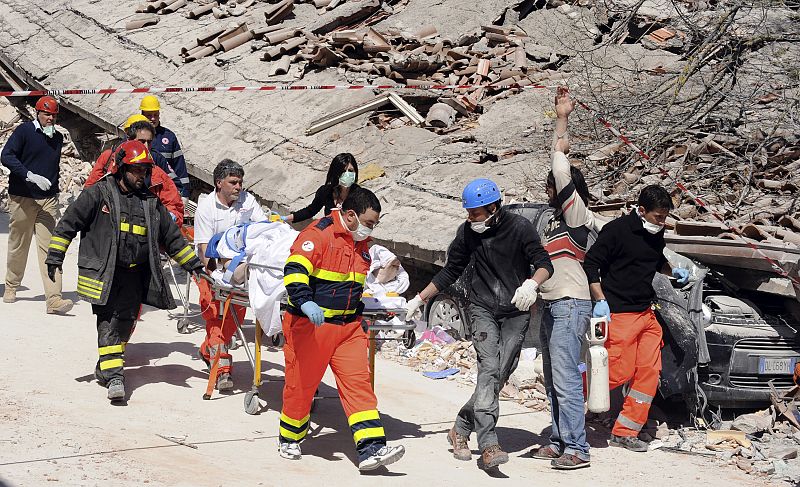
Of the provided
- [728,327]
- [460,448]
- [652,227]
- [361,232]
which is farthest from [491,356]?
[728,327]

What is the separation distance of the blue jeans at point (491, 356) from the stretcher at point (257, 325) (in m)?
0.60

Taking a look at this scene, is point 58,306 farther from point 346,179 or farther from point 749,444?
point 749,444

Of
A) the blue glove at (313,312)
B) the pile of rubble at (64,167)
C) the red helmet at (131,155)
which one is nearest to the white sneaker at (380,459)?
the blue glove at (313,312)

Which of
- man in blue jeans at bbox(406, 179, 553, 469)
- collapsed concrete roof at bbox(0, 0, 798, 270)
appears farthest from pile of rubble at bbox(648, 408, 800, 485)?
collapsed concrete roof at bbox(0, 0, 798, 270)

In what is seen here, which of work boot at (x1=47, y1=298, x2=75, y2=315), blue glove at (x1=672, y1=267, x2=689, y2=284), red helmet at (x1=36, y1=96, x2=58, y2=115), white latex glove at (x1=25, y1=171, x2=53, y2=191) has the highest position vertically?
red helmet at (x1=36, y1=96, x2=58, y2=115)

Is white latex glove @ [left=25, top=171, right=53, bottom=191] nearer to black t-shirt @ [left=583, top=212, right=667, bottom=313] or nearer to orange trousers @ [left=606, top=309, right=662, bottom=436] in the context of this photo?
black t-shirt @ [left=583, top=212, right=667, bottom=313]

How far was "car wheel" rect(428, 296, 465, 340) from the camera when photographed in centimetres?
1109

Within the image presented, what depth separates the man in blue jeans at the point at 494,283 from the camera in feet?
24.1

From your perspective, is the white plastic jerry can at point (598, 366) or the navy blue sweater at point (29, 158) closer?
the white plastic jerry can at point (598, 366)

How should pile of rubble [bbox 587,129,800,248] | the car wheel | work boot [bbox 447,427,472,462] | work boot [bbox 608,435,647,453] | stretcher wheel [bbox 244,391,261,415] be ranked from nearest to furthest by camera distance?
work boot [bbox 447,427,472,462] < work boot [bbox 608,435,647,453] < stretcher wheel [bbox 244,391,261,415] < pile of rubble [bbox 587,129,800,248] < the car wheel

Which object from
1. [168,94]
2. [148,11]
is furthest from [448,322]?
[148,11]

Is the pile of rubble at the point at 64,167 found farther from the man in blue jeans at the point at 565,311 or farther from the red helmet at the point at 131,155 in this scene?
the man in blue jeans at the point at 565,311

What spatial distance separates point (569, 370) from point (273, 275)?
215cm

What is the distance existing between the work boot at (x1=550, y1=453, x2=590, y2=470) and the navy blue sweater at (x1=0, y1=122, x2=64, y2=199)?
6106 millimetres
